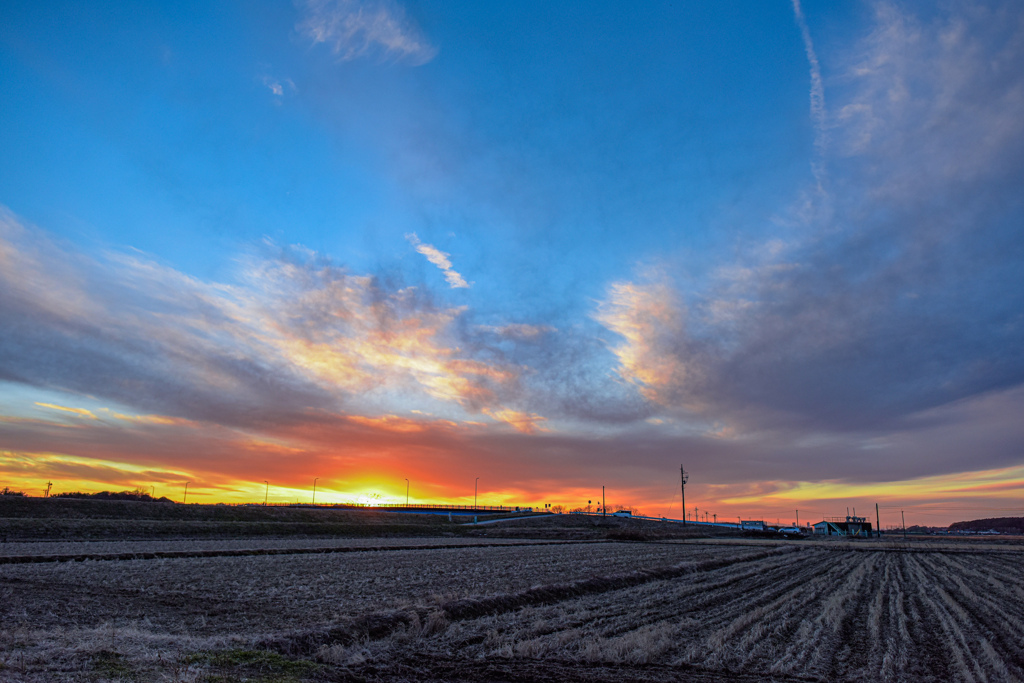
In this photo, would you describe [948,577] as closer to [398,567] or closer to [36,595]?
[398,567]

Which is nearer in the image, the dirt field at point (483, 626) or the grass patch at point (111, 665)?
the grass patch at point (111, 665)

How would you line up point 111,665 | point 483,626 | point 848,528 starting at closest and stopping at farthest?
point 111,665
point 483,626
point 848,528

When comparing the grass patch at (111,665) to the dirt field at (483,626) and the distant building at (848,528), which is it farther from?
the distant building at (848,528)

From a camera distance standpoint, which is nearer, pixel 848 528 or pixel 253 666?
pixel 253 666

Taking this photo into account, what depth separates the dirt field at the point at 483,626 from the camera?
39.1 feet

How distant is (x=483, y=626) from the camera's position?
54.8 feet

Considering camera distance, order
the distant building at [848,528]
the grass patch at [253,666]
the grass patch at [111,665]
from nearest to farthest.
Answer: the grass patch at [111,665], the grass patch at [253,666], the distant building at [848,528]

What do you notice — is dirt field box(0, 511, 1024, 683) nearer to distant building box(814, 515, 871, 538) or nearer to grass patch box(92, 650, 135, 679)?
grass patch box(92, 650, 135, 679)

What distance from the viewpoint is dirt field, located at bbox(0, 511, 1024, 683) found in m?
11.9

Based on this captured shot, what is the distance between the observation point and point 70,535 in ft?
184

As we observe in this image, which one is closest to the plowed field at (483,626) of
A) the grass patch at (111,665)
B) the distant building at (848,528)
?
the grass patch at (111,665)

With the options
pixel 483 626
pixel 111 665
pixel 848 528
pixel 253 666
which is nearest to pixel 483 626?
pixel 483 626

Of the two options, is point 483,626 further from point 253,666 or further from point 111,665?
point 111,665

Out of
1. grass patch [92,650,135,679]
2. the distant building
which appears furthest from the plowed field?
the distant building
